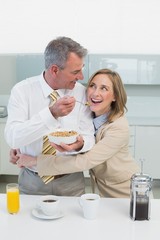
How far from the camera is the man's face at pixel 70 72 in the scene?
196 cm

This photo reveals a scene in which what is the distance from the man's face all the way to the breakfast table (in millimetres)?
641

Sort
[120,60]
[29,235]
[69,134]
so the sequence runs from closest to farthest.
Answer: [29,235], [69,134], [120,60]

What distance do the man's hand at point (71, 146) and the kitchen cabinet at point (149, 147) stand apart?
224 cm

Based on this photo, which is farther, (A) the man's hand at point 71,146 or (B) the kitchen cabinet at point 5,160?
(B) the kitchen cabinet at point 5,160

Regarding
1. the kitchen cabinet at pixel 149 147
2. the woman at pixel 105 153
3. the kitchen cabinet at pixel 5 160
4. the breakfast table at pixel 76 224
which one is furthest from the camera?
the kitchen cabinet at pixel 5 160

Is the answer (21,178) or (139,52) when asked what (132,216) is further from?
(139,52)

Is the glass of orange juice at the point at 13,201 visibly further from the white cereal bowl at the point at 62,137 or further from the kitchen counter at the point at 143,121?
the kitchen counter at the point at 143,121

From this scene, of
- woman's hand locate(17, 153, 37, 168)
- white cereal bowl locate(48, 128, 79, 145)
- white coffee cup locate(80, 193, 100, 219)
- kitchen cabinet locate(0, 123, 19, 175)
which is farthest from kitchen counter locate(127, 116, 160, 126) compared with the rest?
white coffee cup locate(80, 193, 100, 219)

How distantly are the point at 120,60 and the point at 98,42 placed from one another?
44 cm

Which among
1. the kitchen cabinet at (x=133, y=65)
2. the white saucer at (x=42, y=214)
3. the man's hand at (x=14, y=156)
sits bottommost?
the white saucer at (x=42, y=214)

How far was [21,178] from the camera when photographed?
6.84 feet

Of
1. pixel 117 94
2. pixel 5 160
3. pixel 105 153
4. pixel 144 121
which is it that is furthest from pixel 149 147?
pixel 105 153

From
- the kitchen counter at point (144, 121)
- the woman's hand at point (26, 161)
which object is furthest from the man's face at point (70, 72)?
the kitchen counter at point (144, 121)

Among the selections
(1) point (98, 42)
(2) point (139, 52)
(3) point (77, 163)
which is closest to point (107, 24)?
Answer: (1) point (98, 42)
